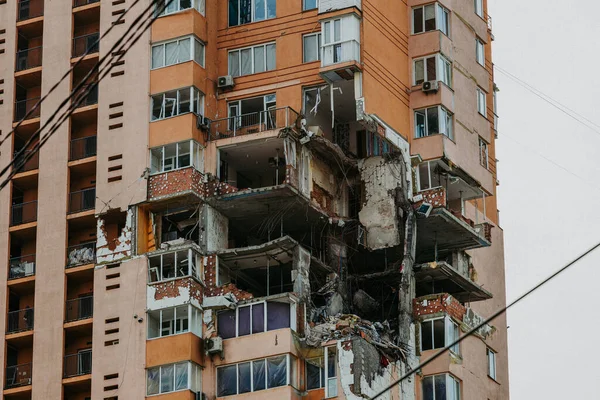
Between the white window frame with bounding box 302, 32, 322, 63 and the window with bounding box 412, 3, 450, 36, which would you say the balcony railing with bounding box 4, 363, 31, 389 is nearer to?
the white window frame with bounding box 302, 32, 322, 63

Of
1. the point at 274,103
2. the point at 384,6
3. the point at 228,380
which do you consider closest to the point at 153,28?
the point at 274,103

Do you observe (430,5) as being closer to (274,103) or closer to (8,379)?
(274,103)

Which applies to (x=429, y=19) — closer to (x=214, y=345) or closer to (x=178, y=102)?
(x=178, y=102)

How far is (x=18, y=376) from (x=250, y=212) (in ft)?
37.4

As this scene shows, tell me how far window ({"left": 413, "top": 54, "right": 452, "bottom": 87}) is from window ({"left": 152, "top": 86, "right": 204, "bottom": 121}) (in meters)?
9.45

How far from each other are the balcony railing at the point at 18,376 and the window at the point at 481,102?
22.6 meters

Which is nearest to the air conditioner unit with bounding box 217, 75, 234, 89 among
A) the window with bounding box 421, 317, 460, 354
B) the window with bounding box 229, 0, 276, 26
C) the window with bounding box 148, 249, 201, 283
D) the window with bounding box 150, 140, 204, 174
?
the window with bounding box 229, 0, 276, 26

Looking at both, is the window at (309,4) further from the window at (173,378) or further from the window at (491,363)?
the window at (491,363)

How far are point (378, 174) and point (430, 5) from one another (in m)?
8.43

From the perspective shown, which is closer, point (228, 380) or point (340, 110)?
point (228, 380)

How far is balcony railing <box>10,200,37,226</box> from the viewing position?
184 feet

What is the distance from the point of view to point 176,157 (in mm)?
53438

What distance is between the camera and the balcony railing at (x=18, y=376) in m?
53.5

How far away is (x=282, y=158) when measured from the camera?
5391cm
